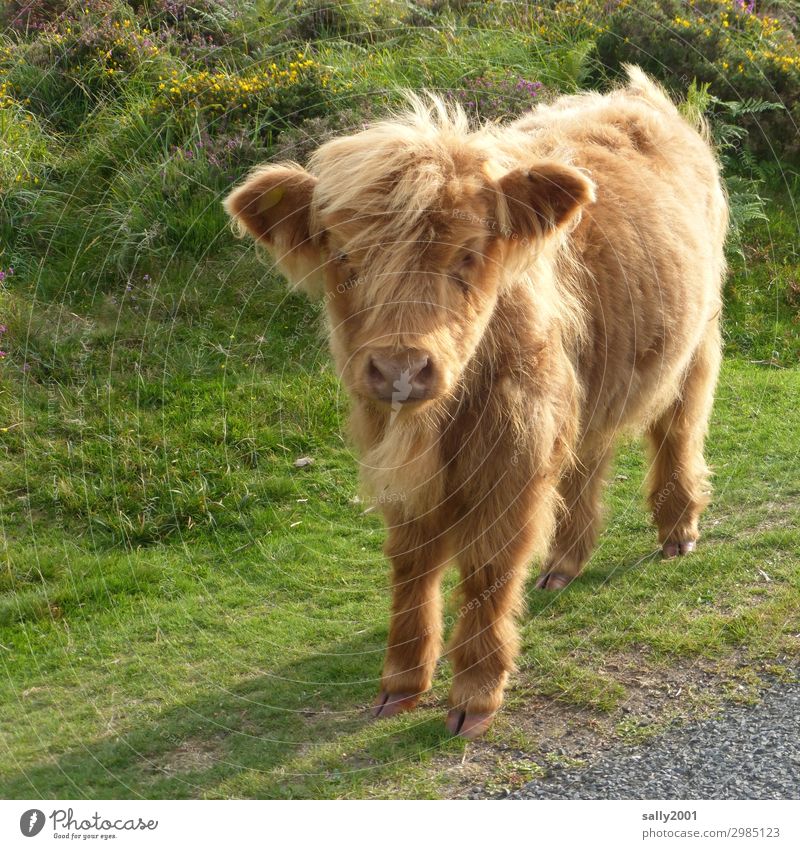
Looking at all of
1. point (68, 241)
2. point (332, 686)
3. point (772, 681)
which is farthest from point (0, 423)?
point (772, 681)

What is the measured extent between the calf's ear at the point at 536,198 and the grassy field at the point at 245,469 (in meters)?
2.11

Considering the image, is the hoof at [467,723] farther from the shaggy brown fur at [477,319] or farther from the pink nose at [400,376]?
the pink nose at [400,376]

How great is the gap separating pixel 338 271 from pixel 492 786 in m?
2.13

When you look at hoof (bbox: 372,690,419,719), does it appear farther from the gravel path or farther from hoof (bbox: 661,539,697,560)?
hoof (bbox: 661,539,697,560)

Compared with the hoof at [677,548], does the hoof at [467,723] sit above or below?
above

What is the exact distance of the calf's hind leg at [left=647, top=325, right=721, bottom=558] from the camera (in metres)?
6.11

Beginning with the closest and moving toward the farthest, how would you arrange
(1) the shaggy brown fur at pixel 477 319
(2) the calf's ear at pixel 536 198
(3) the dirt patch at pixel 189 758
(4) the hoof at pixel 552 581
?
(1) the shaggy brown fur at pixel 477 319
(2) the calf's ear at pixel 536 198
(3) the dirt patch at pixel 189 758
(4) the hoof at pixel 552 581

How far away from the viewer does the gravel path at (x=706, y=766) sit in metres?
3.89

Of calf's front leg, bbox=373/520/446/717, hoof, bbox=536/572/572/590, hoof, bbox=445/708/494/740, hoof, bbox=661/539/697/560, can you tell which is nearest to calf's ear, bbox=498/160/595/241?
calf's front leg, bbox=373/520/446/717

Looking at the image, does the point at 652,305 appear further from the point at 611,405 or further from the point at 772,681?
the point at 772,681

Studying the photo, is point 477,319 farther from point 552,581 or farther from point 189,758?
point 552,581

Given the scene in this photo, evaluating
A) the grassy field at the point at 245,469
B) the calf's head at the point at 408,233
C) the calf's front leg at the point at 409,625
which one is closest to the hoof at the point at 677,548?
the grassy field at the point at 245,469

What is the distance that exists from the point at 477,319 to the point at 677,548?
9.10ft

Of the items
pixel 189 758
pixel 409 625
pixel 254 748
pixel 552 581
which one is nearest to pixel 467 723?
pixel 409 625
